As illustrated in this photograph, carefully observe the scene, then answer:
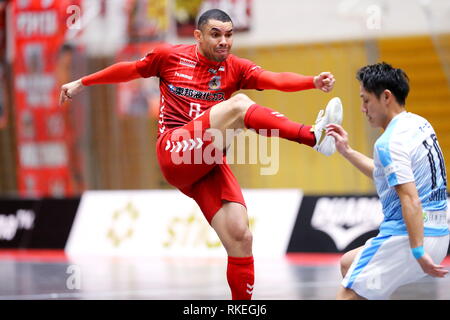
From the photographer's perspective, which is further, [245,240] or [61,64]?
[61,64]

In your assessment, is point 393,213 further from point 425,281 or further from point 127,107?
point 127,107

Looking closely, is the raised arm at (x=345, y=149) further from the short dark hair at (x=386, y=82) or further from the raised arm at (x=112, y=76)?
the raised arm at (x=112, y=76)

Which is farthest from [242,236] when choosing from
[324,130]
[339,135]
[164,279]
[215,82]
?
[164,279]

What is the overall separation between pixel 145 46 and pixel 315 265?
450 centimetres

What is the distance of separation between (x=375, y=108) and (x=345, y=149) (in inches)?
19.8

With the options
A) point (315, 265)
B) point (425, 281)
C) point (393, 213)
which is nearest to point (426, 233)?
point (393, 213)

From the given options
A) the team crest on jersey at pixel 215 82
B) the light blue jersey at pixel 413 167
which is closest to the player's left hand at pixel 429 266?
the light blue jersey at pixel 413 167

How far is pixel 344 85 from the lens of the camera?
11.6 metres

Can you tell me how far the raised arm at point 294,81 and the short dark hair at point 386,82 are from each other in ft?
3.14

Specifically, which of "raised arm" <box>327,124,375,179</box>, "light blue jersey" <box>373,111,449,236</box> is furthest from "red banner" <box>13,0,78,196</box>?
"light blue jersey" <box>373,111,449,236</box>

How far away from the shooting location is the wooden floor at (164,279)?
7488 mm

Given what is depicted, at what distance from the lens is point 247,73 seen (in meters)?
6.22

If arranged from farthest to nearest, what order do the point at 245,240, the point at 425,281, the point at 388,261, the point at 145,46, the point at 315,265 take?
1. the point at 145,46
2. the point at 315,265
3. the point at 425,281
4. the point at 245,240
5. the point at 388,261

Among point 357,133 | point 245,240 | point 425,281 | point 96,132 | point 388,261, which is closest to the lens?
point 388,261
